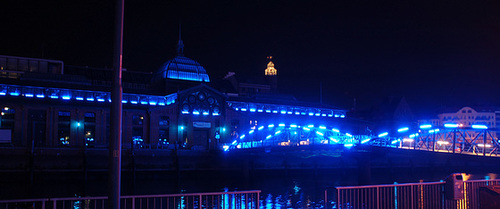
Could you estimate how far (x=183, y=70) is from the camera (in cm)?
9975

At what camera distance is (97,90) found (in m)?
83.2

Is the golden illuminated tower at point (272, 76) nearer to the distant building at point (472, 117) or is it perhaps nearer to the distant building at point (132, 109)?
the distant building at point (132, 109)

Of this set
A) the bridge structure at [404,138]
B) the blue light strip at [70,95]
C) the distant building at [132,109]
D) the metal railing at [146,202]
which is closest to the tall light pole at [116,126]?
the metal railing at [146,202]

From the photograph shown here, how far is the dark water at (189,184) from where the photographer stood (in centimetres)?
4871

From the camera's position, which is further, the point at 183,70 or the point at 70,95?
the point at 183,70

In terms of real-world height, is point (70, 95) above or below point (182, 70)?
below

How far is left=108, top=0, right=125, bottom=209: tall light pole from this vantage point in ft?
43.4

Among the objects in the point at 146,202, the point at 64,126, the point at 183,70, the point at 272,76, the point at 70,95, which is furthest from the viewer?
the point at 272,76

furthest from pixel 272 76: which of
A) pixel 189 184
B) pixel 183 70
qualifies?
pixel 189 184

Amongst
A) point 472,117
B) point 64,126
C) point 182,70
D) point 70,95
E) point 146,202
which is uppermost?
point 182,70

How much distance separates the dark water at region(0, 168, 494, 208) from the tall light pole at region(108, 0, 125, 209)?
3178cm

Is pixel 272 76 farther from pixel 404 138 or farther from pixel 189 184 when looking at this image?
pixel 189 184

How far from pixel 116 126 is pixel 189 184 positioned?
163 ft

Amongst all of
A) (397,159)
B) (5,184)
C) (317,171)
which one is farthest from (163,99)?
(397,159)
